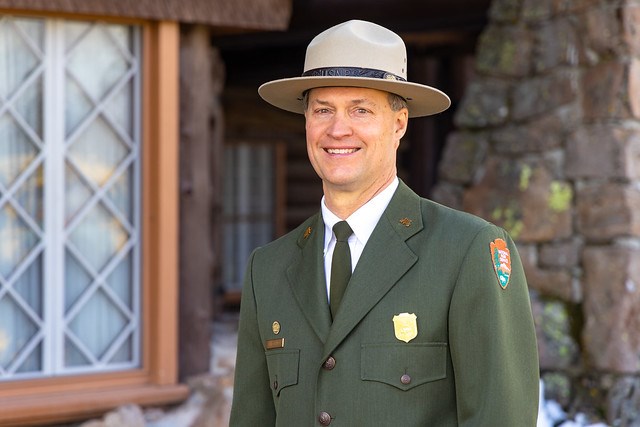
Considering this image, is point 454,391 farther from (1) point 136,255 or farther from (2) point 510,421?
(1) point 136,255

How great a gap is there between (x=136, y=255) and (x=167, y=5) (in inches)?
46.0

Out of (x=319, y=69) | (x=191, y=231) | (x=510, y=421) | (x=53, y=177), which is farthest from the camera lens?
(x=191, y=231)

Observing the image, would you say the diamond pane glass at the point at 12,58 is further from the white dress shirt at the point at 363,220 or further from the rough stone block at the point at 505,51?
the white dress shirt at the point at 363,220

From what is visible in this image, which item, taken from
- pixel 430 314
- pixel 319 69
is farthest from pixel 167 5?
pixel 430 314

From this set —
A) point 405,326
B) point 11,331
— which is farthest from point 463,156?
point 405,326

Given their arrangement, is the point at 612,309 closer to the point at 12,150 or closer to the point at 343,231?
the point at 343,231

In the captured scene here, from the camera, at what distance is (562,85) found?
4336mm

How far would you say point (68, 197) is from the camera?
4094mm

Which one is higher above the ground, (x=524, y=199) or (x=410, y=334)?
(x=524, y=199)

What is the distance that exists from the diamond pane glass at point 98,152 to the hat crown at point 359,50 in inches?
93.7

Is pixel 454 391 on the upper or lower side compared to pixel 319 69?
lower

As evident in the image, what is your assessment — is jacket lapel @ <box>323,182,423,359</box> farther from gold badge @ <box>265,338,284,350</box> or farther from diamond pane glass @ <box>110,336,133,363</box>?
diamond pane glass @ <box>110,336,133,363</box>

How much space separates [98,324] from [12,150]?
34.9 inches

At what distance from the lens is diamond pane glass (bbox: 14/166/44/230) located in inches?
157
